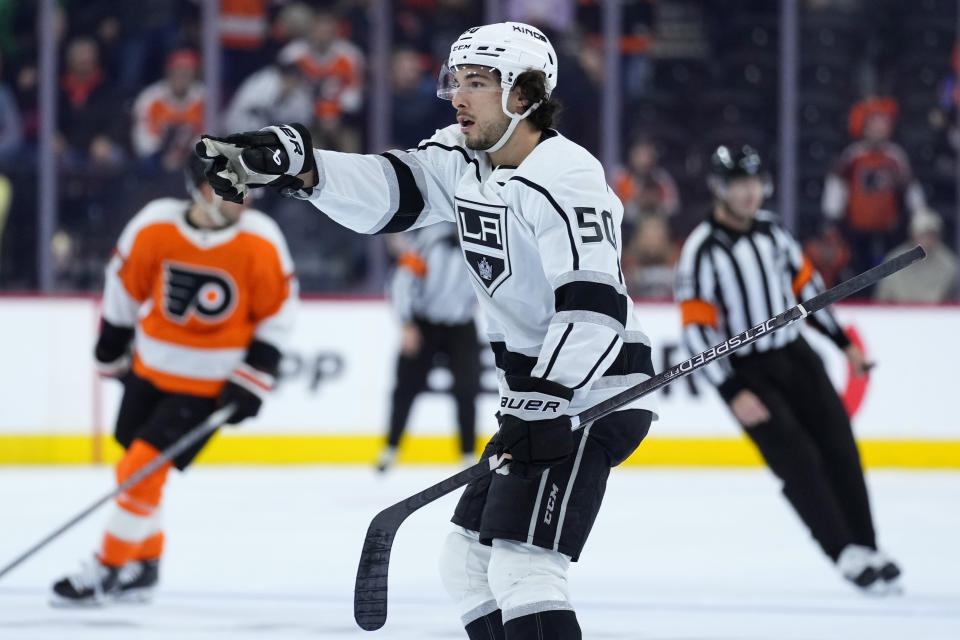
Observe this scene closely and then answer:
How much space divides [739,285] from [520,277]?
2042mm

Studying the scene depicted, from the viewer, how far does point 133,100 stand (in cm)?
841

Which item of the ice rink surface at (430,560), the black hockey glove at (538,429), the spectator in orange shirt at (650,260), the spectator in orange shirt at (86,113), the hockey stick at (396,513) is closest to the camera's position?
the black hockey glove at (538,429)

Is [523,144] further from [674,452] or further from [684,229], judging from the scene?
[684,229]

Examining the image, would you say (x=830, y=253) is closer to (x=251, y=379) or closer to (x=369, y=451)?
(x=369, y=451)

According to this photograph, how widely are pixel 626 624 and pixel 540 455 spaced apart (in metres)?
1.56

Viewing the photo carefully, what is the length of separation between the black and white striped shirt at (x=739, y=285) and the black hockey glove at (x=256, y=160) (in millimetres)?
2029

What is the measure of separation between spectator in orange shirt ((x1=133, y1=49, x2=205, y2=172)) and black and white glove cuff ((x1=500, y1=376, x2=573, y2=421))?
5934mm

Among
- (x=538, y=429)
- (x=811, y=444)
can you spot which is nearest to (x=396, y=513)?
(x=538, y=429)

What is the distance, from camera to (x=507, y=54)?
260cm

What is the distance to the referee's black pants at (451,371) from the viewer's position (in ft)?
23.3

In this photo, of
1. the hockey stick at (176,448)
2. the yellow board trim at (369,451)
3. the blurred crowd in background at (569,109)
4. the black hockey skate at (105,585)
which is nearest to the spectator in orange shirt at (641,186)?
the blurred crowd in background at (569,109)

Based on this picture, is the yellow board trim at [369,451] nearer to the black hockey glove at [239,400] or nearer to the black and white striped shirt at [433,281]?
the black and white striped shirt at [433,281]

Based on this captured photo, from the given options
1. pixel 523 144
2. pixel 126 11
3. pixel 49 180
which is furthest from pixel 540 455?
pixel 126 11

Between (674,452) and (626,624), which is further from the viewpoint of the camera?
(674,452)
